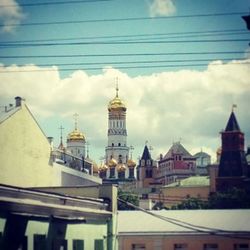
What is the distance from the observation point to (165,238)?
81.9ft

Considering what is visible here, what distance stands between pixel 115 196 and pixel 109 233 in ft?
4.28

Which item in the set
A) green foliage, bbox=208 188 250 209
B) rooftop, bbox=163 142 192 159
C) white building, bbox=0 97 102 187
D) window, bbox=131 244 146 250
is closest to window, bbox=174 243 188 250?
window, bbox=131 244 146 250

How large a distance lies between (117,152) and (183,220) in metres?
77.1

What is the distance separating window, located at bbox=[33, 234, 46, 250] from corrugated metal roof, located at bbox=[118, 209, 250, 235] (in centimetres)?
1123

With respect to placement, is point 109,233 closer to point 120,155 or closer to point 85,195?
point 85,195

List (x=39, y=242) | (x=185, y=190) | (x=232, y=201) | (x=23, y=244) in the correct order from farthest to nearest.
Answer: (x=185, y=190) < (x=232, y=201) < (x=39, y=242) < (x=23, y=244)

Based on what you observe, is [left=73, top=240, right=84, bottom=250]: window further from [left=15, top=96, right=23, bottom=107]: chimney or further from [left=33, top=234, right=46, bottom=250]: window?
[left=15, top=96, right=23, bottom=107]: chimney

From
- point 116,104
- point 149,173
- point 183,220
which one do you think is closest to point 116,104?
point 116,104

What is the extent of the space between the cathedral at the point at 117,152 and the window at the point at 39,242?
80613 mm

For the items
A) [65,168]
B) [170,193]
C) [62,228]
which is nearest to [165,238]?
[65,168]

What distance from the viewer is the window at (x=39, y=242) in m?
13.8

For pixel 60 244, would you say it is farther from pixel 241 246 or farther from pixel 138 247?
pixel 241 246

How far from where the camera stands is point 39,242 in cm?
1397

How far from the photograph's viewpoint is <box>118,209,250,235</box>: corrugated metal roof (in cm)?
2462
